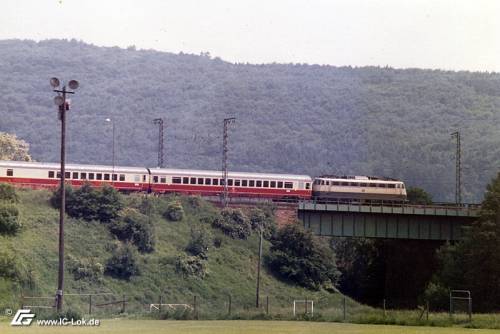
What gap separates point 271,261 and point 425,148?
64.6m

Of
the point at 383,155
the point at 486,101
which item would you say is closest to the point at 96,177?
the point at 383,155

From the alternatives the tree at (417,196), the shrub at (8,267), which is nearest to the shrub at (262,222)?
the tree at (417,196)

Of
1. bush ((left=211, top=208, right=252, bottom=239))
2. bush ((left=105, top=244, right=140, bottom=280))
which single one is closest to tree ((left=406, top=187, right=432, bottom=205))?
bush ((left=211, top=208, right=252, bottom=239))

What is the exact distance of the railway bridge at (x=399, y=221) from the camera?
299 feet

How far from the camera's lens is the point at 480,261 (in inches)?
3041

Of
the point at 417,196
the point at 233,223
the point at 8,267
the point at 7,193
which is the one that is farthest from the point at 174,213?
the point at 417,196

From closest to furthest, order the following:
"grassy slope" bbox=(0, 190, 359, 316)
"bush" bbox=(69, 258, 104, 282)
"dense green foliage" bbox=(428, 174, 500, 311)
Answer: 1. "grassy slope" bbox=(0, 190, 359, 316)
2. "dense green foliage" bbox=(428, 174, 500, 311)
3. "bush" bbox=(69, 258, 104, 282)

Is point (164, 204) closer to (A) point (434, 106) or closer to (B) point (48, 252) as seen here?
(B) point (48, 252)

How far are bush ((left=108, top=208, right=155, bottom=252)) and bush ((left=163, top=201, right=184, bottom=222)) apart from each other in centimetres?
590

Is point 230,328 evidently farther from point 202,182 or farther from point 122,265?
point 202,182

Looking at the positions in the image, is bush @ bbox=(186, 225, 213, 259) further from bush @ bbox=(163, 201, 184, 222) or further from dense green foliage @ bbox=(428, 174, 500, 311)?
dense green foliage @ bbox=(428, 174, 500, 311)

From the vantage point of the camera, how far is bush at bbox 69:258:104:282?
7450cm

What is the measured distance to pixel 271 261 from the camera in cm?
8962

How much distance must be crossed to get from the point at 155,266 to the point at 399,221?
21.6 meters
